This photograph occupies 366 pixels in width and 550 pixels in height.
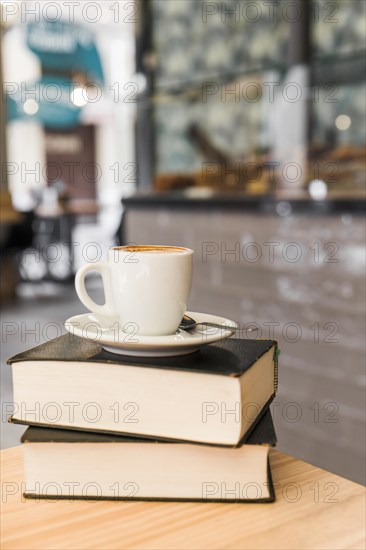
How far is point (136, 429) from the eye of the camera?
0.50 m

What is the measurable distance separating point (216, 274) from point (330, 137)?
141cm

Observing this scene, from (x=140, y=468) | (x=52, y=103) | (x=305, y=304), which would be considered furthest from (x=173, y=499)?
(x=52, y=103)

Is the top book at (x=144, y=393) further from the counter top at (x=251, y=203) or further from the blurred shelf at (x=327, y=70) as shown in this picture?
the blurred shelf at (x=327, y=70)

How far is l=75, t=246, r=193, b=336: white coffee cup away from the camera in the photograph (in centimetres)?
53

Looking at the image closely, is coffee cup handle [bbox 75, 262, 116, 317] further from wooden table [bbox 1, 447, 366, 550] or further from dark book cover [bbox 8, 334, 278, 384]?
wooden table [bbox 1, 447, 366, 550]

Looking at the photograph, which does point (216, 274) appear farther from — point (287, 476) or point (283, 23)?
point (283, 23)

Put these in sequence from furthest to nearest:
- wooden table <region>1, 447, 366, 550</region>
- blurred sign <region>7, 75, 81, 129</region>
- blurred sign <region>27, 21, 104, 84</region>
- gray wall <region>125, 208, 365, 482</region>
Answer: blurred sign <region>7, 75, 81, 129</region> < blurred sign <region>27, 21, 104, 84</region> < gray wall <region>125, 208, 365, 482</region> < wooden table <region>1, 447, 366, 550</region>

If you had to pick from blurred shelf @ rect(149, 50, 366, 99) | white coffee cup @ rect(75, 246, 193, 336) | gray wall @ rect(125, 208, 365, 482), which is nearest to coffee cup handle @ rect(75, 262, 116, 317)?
white coffee cup @ rect(75, 246, 193, 336)

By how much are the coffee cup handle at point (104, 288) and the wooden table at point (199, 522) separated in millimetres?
169

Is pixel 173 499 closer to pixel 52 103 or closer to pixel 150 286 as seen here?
pixel 150 286

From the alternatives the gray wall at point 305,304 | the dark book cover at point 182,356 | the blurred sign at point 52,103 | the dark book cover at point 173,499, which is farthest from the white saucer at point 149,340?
the blurred sign at point 52,103

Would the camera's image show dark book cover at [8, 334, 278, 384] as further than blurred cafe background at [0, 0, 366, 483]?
No

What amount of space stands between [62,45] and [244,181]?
318cm

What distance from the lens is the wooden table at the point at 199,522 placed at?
1.44 ft
